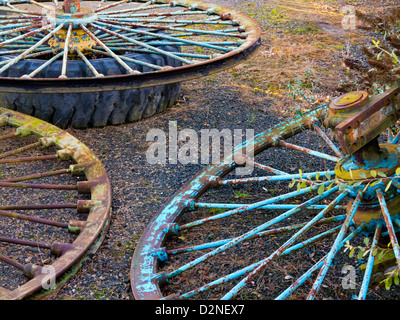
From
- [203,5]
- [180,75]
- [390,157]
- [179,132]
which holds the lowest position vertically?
[179,132]

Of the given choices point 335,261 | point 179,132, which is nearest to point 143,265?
point 335,261

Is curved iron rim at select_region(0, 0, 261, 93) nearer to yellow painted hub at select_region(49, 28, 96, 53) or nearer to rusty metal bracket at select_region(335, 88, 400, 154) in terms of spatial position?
yellow painted hub at select_region(49, 28, 96, 53)

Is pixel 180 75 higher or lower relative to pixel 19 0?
lower

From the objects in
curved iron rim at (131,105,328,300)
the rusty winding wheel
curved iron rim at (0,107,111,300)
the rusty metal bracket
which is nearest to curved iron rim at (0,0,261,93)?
the rusty winding wheel

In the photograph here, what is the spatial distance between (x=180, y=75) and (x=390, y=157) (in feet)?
4.86

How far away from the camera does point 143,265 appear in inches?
96.9

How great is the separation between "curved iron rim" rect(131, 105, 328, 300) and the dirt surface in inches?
7.2

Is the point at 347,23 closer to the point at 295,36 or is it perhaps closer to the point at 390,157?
the point at 295,36

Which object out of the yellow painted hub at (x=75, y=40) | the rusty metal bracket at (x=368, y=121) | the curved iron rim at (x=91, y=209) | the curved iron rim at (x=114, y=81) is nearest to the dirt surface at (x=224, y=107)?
the curved iron rim at (x=91, y=209)

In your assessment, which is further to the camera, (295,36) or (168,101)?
(295,36)

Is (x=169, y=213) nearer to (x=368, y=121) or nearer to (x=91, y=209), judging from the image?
(x=91, y=209)

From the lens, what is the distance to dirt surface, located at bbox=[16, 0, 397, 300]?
277cm

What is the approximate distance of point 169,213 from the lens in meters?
2.81
